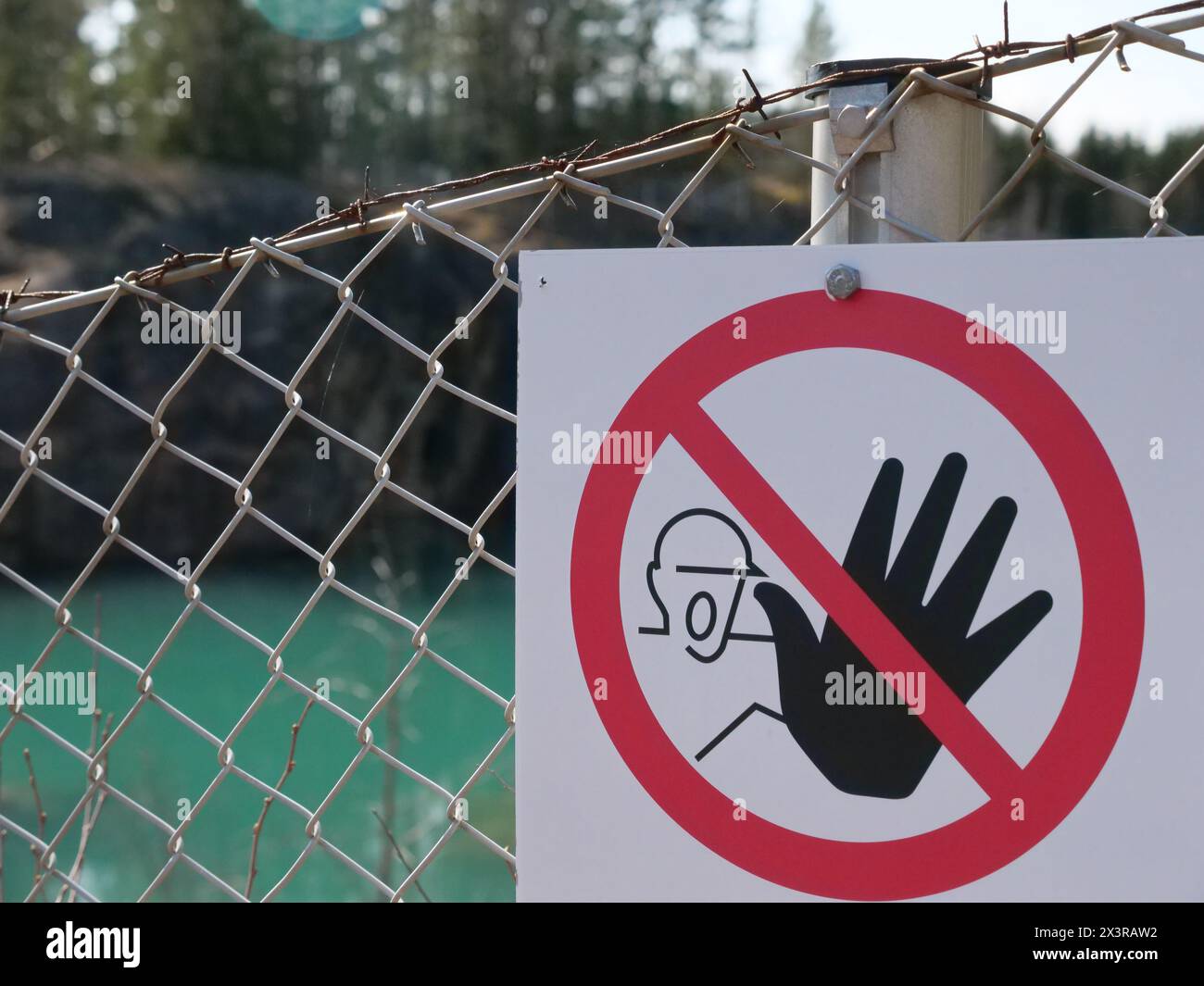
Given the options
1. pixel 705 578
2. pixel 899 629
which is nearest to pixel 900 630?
pixel 899 629

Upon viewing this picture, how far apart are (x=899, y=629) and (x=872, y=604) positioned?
2cm

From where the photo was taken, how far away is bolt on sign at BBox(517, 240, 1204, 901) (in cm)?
59

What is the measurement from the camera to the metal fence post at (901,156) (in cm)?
62

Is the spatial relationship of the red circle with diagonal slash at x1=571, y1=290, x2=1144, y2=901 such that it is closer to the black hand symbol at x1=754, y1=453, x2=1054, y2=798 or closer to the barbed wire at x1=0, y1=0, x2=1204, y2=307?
the black hand symbol at x1=754, y1=453, x2=1054, y2=798

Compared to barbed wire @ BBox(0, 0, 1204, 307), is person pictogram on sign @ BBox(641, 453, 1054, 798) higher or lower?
lower

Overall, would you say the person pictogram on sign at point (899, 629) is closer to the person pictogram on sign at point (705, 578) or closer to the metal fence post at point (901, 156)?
A: the person pictogram on sign at point (705, 578)

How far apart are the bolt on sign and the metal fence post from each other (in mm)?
38

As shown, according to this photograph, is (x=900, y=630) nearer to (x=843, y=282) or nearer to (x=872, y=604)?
(x=872, y=604)

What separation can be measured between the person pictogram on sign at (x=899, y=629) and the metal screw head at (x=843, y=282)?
9cm

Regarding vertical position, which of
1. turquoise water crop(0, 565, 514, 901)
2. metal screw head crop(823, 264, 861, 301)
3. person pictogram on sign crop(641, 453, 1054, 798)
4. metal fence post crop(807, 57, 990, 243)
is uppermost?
metal fence post crop(807, 57, 990, 243)

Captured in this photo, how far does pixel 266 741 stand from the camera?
5035mm

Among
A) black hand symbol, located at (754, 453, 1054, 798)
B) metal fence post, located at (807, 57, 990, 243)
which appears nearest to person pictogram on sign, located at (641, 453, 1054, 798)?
black hand symbol, located at (754, 453, 1054, 798)

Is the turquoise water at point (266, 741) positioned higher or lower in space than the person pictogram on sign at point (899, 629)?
lower

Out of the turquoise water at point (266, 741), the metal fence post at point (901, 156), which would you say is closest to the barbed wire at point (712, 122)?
the metal fence post at point (901, 156)
